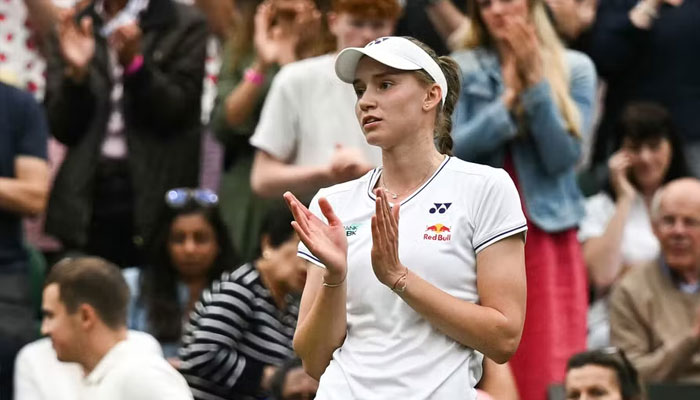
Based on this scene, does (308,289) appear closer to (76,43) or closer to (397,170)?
(397,170)

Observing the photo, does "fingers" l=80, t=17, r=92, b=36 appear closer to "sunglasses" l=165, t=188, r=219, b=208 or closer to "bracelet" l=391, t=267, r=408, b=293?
"sunglasses" l=165, t=188, r=219, b=208

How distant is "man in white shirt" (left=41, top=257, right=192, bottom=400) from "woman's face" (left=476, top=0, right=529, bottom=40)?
200 cm

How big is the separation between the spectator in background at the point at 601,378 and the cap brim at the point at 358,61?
2537 mm

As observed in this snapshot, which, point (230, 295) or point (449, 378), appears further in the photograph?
point (230, 295)

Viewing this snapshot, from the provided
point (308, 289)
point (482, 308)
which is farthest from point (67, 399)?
point (482, 308)

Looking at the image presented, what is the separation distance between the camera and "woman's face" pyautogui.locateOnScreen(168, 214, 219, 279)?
862 cm

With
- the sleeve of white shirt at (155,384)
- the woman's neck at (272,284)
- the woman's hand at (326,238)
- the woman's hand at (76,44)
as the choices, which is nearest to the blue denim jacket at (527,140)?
the woman's neck at (272,284)

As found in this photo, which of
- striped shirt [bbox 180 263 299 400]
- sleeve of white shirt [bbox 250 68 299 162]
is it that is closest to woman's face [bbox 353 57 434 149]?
striped shirt [bbox 180 263 299 400]

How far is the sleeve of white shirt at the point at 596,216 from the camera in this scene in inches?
→ 354

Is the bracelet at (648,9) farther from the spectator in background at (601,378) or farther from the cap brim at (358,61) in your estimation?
the cap brim at (358,61)

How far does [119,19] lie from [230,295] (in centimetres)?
269

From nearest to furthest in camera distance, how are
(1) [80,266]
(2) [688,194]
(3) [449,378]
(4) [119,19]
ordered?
(3) [449,378] → (1) [80,266] → (2) [688,194] → (4) [119,19]

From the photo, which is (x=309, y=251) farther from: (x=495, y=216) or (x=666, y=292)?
(x=666, y=292)

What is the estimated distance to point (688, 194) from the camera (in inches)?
328
